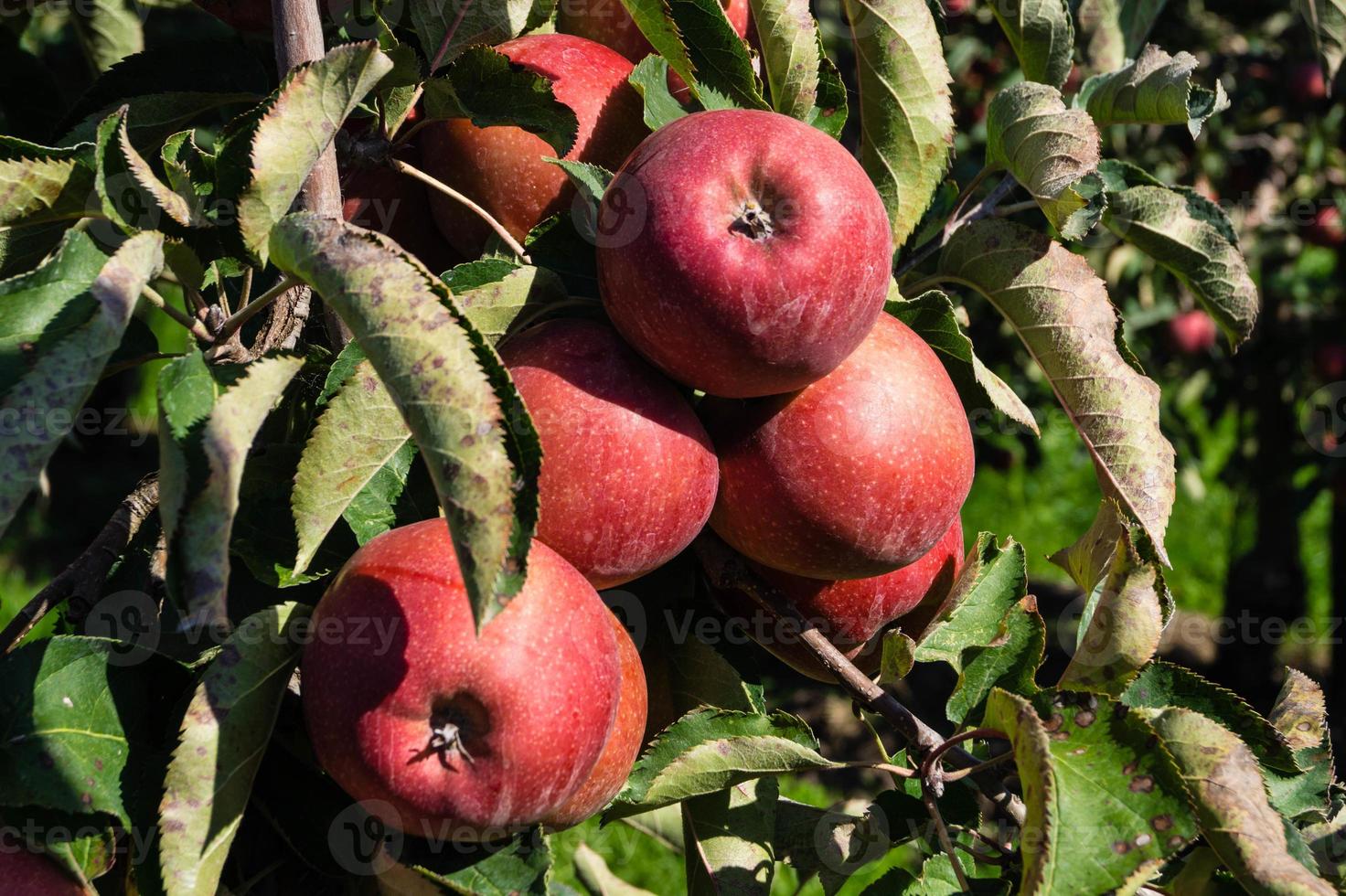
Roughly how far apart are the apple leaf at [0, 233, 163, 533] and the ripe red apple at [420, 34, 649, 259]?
0.35m

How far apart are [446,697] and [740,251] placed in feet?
1.40

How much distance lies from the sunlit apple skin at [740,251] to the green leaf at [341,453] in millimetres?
226

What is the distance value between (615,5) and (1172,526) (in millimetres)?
5815

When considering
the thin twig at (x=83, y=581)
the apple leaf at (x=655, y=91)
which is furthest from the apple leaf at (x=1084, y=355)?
the thin twig at (x=83, y=581)

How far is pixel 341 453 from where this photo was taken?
0.95 meters

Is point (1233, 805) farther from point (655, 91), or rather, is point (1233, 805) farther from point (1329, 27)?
point (1329, 27)

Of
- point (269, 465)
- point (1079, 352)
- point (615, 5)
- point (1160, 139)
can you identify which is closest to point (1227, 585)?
point (1160, 139)

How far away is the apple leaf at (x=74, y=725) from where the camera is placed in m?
0.92

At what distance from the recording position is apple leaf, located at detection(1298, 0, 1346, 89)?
5.00ft

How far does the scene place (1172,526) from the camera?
634 cm

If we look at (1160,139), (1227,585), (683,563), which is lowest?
(1227,585)

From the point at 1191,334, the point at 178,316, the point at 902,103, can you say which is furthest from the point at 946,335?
the point at 1191,334

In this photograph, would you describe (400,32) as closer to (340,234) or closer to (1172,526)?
(340,234)

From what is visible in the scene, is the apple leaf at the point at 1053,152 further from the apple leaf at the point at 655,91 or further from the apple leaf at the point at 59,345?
the apple leaf at the point at 59,345
